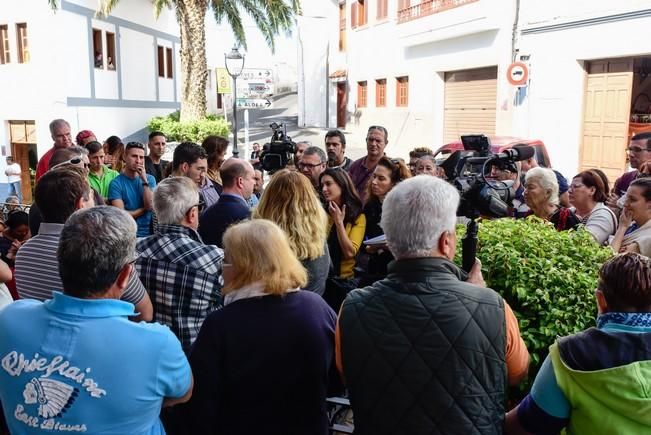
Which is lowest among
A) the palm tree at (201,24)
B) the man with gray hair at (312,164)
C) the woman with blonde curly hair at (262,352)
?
the woman with blonde curly hair at (262,352)

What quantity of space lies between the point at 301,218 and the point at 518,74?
12.5 meters

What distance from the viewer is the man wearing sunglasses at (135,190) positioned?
5277 millimetres

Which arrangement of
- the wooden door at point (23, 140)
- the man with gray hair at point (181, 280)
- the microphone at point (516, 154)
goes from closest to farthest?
1. the man with gray hair at point (181, 280)
2. the microphone at point (516, 154)
3. the wooden door at point (23, 140)

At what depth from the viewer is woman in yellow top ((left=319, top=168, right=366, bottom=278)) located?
4.16 meters

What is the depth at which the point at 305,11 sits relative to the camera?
3212cm

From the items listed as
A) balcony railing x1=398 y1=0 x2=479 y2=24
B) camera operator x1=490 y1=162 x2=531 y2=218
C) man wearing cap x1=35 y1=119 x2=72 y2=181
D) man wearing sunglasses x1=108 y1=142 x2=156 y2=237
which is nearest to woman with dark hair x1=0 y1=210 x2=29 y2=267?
man wearing sunglasses x1=108 y1=142 x2=156 y2=237

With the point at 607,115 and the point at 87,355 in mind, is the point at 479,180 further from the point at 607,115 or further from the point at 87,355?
the point at 607,115

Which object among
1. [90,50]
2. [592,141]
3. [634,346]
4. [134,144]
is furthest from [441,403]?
[90,50]

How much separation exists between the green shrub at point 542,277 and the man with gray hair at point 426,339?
655 millimetres

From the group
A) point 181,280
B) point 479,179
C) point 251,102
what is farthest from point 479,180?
point 251,102

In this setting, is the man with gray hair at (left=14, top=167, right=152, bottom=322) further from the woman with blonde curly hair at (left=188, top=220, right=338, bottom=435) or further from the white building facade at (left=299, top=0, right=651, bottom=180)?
the white building facade at (left=299, top=0, right=651, bottom=180)

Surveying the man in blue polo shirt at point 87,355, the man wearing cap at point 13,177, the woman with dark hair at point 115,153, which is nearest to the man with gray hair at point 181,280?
the man in blue polo shirt at point 87,355

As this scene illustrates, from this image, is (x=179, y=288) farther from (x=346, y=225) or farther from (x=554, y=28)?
(x=554, y=28)

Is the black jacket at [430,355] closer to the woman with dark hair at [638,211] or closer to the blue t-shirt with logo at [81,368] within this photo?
the blue t-shirt with logo at [81,368]
